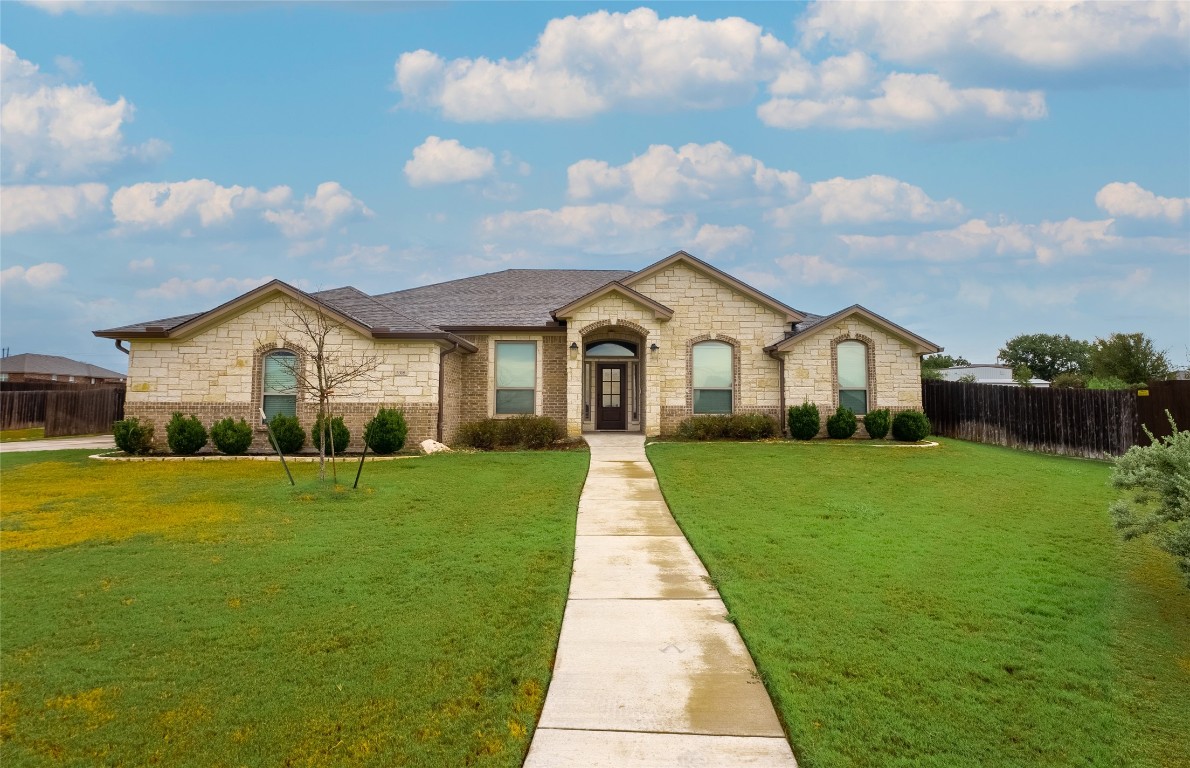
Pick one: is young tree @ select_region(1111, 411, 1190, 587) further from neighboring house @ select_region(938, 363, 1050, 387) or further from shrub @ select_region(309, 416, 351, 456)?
neighboring house @ select_region(938, 363, 1050, 387)

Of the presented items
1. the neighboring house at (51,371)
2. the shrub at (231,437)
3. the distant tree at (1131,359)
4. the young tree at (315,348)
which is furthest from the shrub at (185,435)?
the neighboring house at (51,371)

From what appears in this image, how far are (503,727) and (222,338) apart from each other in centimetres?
1494

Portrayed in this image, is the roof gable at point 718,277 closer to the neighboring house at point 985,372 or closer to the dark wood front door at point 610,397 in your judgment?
the dark wood front door at point 610,397

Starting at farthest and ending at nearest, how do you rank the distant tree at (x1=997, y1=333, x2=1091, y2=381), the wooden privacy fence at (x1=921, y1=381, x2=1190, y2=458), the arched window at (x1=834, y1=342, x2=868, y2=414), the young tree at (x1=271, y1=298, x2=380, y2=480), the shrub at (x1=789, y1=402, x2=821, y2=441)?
the distant tree at (x1=997, y1=333, x2=1091, y2=381), the arched window at (x1=834, y1=342, x2=868, y2=414), the shrub at (x1=789, y1=402, x2=821, y2=441), the young tree at (x1=271, y1=298, x2=380, y2=480), the wooden privacy fence at (x1=921, y1=381, x2=1190, y2=458)

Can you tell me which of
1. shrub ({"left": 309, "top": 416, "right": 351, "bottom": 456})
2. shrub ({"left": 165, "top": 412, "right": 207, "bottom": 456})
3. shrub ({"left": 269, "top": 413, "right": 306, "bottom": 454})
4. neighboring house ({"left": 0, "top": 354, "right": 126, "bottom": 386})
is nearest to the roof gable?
shrub ({"left": 309, "top": 416, "right": 351, "bottom": 456})

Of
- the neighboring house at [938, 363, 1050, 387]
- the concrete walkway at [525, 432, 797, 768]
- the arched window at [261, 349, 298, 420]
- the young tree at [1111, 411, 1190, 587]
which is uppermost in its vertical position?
the neighboring house at [938, 363, 1050, 387]

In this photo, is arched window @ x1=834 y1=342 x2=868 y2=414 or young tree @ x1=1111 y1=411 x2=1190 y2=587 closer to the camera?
young tree @ x1=1111 y1=411 x2=1190 y2=587

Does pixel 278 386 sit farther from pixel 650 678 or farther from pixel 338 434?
pixel 650 678

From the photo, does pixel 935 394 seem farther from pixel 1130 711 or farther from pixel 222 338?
pixel 222 338

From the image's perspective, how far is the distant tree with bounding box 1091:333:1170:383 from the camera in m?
28.6

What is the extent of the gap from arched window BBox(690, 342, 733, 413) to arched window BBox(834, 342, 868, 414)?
123 inches

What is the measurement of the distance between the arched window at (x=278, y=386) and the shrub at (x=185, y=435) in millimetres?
1450

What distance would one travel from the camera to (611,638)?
4.69 metres

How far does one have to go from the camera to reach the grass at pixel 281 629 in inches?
132
